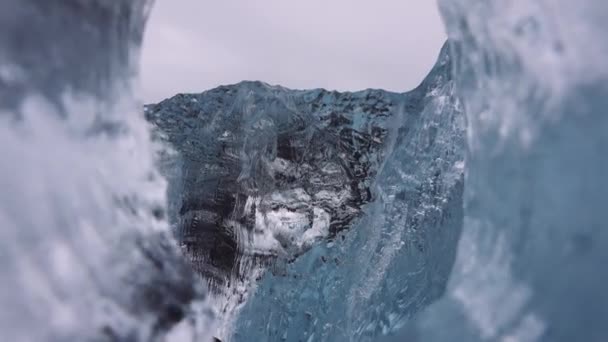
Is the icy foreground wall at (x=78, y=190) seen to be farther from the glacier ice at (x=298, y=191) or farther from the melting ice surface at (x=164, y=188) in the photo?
the glacier ice at (x=298, y=191)

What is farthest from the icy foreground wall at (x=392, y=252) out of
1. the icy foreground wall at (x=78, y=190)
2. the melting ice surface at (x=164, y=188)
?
the icy foreground wall at (x=78, y=190)

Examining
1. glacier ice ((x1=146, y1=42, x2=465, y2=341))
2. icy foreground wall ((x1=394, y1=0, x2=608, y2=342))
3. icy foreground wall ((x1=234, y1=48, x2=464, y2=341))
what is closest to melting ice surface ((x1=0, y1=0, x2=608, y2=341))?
icy foreground wall ((x1=394, y1=0, x2=608, y2=342))

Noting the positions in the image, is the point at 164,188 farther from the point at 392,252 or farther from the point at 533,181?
the point at 392,252

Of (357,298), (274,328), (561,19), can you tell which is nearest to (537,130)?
(561,19)

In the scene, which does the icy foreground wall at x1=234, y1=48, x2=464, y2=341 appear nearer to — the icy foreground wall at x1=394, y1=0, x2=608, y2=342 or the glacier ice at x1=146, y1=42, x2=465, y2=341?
the glacier ice at x1=146, y1=42, x2=465, y2=341

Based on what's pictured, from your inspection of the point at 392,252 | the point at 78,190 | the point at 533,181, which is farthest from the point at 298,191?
the point at 78,190

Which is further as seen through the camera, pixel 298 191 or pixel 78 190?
pixel 298 191
